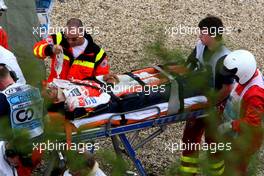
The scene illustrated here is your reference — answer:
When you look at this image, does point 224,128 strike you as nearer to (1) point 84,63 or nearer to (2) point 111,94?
(2) point 111,94

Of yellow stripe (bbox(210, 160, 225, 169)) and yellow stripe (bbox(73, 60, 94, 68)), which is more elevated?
yellow stripe (bbox(210, 160, 225, 169))

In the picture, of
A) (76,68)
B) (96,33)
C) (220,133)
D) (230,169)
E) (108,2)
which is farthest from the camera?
(108,2)

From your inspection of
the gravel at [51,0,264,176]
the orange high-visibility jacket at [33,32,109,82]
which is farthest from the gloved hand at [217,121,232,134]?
the gravel at [51,0,264,176]

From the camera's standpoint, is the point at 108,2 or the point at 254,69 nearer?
the point at 254,69

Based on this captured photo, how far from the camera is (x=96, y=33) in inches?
319

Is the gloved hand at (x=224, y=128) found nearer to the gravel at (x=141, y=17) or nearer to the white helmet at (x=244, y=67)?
the white helmet at (x=244, y=67)

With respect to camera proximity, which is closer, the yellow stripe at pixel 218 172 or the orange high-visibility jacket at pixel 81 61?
the yellow stripe at pixel 218 172

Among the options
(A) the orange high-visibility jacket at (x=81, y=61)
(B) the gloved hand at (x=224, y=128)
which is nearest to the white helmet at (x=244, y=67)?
(A) the orange high-visibility jacket at (x=81, y=61)

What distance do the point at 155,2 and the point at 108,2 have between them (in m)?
0.68

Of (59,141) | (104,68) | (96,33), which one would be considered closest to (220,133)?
(59,141)

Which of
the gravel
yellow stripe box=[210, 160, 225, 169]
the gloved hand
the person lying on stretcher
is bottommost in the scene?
the gravel

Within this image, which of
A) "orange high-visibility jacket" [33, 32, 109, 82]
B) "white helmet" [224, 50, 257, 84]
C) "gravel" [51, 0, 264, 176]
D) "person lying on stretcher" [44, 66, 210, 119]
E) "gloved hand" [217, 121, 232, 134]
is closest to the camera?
"gloved hand" [217, 121, 232, 134]

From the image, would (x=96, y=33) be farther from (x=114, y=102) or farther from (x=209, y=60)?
(x=209, y=60)

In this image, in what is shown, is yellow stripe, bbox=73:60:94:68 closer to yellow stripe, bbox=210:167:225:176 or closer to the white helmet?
the white helmet
